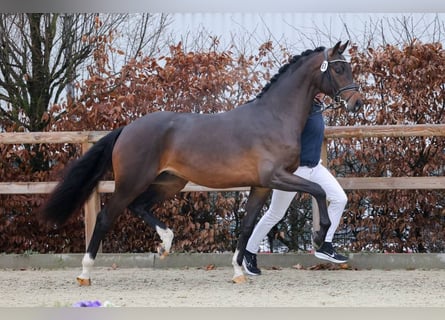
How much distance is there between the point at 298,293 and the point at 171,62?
10.4 feet

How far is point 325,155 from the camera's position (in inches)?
282

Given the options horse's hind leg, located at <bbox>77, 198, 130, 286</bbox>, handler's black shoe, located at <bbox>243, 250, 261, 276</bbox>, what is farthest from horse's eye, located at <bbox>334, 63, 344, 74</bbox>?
horse's hind leg, located at <bbox>77, 198, 130, 286</bbox>

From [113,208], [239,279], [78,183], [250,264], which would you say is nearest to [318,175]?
[250,264]

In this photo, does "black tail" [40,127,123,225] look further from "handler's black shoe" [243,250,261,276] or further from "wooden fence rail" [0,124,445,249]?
"handler's black shoe" [243,250,261,276]

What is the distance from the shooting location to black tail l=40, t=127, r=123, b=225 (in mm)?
6363

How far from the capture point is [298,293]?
222 inches

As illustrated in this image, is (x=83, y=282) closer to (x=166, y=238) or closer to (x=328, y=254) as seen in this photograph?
(x=166, y=238)

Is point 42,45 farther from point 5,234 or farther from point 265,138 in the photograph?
point 265,138

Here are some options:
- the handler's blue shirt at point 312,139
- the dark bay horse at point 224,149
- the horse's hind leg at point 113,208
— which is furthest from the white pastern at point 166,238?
the handler's blue shirt at point 312,139

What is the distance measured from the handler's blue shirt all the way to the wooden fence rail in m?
0.59

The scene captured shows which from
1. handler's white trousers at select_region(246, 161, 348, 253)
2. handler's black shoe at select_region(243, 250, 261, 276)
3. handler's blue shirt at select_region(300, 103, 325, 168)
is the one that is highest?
handler's blue shirt at select_region(300, 103, 325, 168)

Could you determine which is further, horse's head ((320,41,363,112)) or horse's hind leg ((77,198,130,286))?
horse's hind leg ((77,198,130,286))

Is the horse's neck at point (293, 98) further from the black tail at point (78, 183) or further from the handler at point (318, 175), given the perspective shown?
the black tail at point (78, 183)

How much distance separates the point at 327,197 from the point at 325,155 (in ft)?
2.54
